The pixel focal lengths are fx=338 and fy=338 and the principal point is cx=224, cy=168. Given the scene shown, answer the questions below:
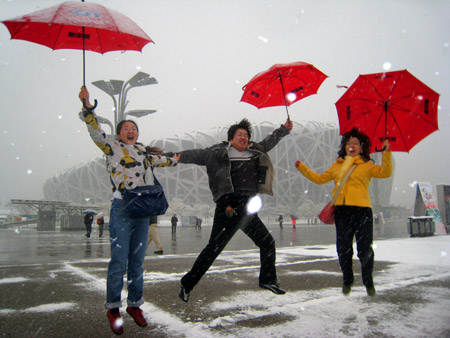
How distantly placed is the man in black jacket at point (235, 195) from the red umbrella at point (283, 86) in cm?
113

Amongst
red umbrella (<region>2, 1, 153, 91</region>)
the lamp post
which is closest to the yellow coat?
red umbrella (<region>2, 1, 153, 91</region>)

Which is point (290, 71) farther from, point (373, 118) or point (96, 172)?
point (96, 172)

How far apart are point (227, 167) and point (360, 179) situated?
140 cm

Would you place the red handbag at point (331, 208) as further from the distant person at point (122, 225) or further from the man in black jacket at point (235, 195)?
the distant person at point (122, 225)

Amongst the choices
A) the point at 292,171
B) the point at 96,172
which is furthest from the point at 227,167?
the point at 96,172

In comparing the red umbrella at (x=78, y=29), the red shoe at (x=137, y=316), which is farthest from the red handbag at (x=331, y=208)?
the red umbrella at (x=78, y=29)

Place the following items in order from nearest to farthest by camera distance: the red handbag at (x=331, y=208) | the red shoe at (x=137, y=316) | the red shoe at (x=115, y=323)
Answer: the red shoe at (x=115, y=323) < the red shoe at (x=137, y=316) < the red handbag at (x=331, y=208)

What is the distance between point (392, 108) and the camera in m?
3.75

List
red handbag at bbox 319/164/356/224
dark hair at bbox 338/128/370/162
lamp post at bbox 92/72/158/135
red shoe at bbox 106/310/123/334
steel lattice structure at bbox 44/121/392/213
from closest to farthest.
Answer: red shoe at bbox 106/310/123/334 → red handbag at bbox 319/164/356/224 → dark hair at bbox 338/128/370/162 → lamp post at bbox 92/72/158/135 → steel lattice structure at bbox 44/121/392/213

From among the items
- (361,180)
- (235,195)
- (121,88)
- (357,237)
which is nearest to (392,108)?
(361,180)

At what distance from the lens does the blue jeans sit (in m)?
2.51

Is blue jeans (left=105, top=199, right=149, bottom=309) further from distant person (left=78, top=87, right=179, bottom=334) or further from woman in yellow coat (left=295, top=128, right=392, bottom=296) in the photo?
woman in yellow coat (left=295, top=128, right=392, bottom=296)

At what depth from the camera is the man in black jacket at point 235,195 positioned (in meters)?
2.93

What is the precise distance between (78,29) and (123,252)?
232 centimetres
